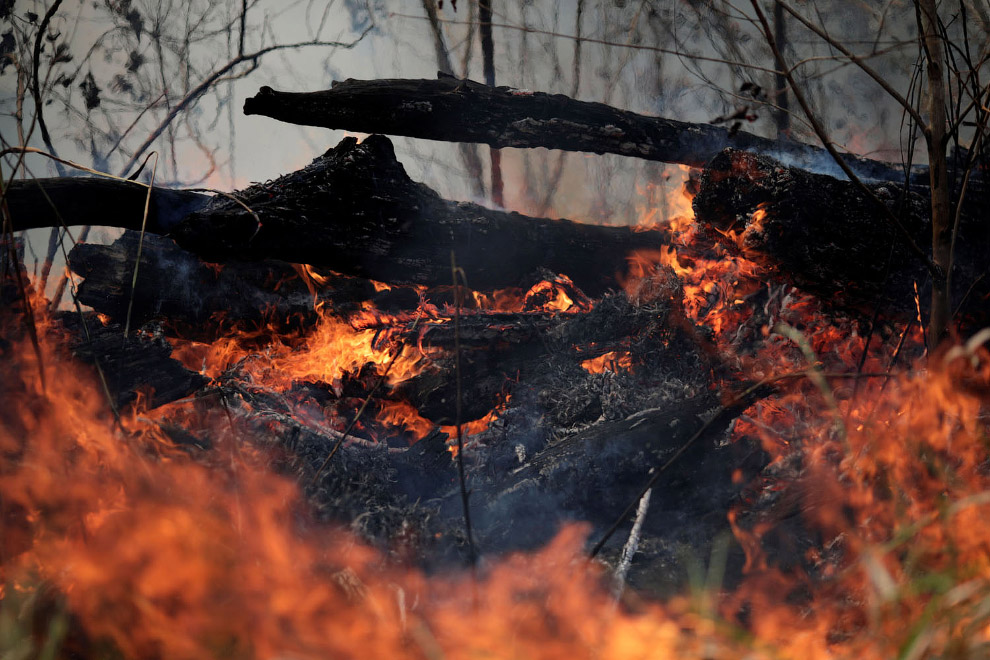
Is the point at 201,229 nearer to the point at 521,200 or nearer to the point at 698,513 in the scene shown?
the point at 698,513

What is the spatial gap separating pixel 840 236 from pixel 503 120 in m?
1.92

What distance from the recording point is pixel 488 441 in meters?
2.53

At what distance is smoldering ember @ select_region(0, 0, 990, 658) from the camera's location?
4.55 feet

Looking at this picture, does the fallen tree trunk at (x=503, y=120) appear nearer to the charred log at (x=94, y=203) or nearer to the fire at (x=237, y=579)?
the charred log at (x=94, y=203)

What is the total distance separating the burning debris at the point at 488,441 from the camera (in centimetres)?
138

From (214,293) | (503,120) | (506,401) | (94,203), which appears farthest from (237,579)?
(503,120)

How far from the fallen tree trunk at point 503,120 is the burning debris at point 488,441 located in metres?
0.25


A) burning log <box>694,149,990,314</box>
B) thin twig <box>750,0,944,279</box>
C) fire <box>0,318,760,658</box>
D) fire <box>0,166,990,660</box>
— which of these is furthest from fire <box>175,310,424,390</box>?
thin twig <box>750,0,944,279</box>

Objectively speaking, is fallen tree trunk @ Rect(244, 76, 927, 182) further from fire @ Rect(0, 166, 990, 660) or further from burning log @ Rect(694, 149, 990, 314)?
fire @ Rect(0, 166, 990, 660)

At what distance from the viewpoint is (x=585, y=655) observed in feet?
4.33

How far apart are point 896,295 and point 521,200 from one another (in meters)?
4.78

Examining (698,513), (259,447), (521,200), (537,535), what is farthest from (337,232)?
(521,200)

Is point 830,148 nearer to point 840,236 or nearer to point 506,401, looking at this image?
point 840,236

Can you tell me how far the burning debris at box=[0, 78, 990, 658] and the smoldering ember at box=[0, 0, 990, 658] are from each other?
1 centimetres
